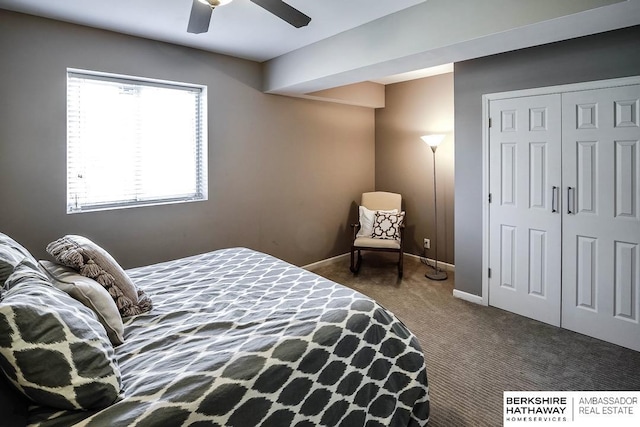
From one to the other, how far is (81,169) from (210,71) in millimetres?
1573

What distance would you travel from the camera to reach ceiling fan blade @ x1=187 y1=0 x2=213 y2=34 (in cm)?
214

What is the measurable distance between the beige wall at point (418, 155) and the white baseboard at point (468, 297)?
1054mm

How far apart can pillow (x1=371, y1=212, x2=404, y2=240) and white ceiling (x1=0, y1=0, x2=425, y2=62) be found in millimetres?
2356

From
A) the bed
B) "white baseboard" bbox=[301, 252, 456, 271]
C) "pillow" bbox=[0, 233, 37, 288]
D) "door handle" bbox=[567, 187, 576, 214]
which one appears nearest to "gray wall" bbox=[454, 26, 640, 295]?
"door handle" bbox=[567, 187, 576, 214]

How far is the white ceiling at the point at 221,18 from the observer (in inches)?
104

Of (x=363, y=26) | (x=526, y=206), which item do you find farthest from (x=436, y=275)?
(x=363, y=26)

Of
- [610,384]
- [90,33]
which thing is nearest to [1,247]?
[90,33]

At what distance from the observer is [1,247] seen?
1571 millimetres

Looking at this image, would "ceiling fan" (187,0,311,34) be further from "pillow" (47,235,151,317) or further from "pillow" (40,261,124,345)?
"pillow" (40,261,124,345)

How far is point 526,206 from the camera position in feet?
10.8

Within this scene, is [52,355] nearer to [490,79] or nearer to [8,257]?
[8,257]

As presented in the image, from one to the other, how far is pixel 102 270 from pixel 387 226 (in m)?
3.52

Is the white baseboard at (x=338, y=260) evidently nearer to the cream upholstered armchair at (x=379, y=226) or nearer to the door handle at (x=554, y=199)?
the cream upholstered armchair at (x=379, y=226)

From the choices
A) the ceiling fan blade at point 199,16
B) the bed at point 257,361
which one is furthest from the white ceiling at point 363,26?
the bed at point 257,361
